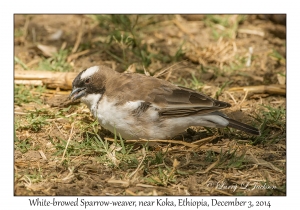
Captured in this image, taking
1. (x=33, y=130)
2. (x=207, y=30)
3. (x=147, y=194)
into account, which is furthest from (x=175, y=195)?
(x=207, y=30)

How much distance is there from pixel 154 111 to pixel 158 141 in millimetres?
406

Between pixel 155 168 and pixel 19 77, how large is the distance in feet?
11.5

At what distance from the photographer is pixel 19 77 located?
880cm

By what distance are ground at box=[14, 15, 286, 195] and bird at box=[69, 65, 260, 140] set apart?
0.19 m

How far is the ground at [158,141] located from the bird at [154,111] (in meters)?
0.19

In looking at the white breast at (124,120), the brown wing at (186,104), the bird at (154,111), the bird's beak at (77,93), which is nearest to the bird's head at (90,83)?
the bird's beak at (77,93)

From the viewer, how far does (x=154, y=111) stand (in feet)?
22.8

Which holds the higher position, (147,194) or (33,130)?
(33,130)

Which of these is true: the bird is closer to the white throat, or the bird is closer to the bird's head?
the white throat

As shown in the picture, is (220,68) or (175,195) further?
(220,68)

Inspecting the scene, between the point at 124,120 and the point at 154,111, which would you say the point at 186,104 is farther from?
the point at 124,120

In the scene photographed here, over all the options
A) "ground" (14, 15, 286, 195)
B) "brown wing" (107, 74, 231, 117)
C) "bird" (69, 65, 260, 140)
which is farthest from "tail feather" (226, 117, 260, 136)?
"brown wing" (107, 74, 231, 117)

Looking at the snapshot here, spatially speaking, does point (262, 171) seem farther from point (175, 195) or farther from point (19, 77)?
point (19, 77)

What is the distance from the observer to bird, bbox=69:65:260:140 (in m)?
6.92
